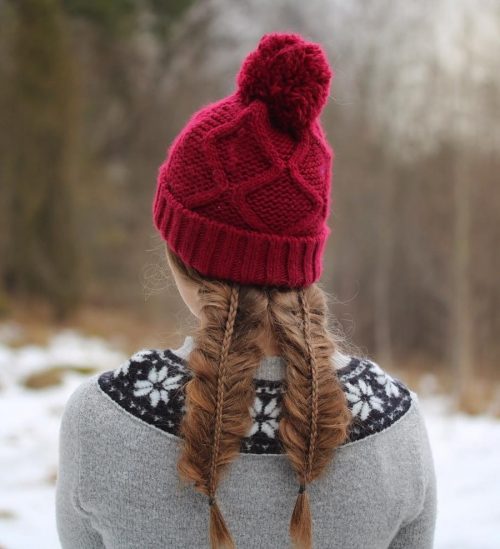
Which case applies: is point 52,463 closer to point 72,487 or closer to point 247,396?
point 72,487

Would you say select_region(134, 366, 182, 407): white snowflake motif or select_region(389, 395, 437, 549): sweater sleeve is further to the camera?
select_region(389, 395, 437, 549): sweater sleeve

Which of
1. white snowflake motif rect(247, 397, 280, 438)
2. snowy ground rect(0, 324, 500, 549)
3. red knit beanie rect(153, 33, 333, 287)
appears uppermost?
red knit beanie rect(153, 33, 333, 287)

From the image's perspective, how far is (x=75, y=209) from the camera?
10.8m

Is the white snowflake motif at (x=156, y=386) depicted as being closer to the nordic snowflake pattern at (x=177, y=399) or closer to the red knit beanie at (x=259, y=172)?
the nordic snowflake pattern at (x=177, y=399)

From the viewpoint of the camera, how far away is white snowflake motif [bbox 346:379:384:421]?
122 cm

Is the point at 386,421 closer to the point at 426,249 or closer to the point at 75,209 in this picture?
the point at 75,209

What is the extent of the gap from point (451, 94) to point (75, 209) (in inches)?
229

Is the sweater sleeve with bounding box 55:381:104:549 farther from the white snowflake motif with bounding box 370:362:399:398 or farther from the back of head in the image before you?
the white snowflake motif with bounding box 370:362:399:398

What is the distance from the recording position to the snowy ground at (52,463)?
3.25 meters

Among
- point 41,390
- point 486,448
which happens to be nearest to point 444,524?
point 486,448

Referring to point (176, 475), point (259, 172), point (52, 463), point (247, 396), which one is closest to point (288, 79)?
point (259, 172)

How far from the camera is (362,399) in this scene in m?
1.24

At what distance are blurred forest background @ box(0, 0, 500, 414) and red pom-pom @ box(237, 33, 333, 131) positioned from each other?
6.50 m

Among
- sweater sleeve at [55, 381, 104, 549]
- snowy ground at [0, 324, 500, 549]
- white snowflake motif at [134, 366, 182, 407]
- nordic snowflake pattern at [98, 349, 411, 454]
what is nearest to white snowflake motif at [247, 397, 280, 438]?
nordic snowflake pattern at [98, 349, 411, 454]
